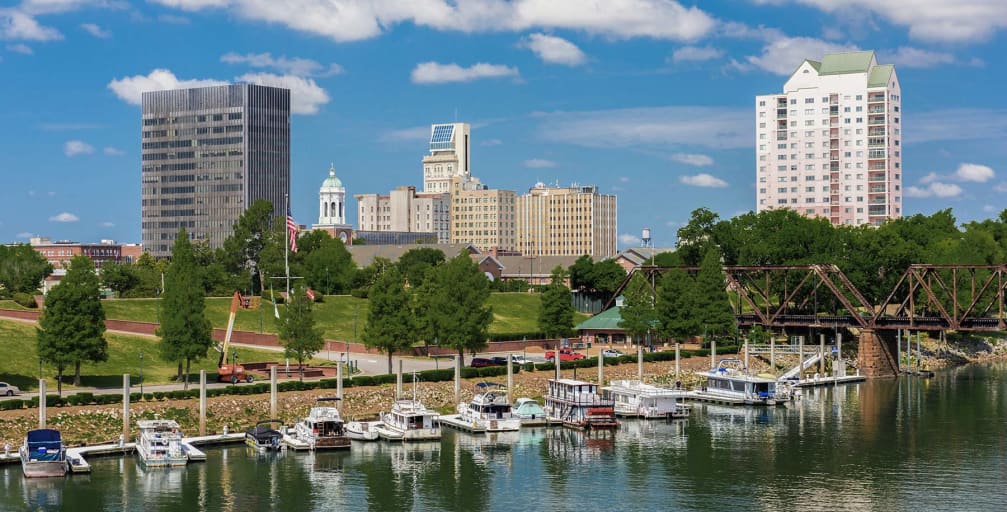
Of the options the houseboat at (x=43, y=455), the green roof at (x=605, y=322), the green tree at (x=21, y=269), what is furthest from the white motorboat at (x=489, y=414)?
the green tree at (x=21, y=269)

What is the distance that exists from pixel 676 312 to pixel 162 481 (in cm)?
7526

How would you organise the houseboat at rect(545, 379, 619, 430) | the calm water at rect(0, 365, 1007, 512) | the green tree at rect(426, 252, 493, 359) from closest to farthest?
the calm water at rect(0, 365, 1007, 512)
the houseboat at rect(545, 379, 619, 430)
the green tree at rect(426, 252, 493, 359)

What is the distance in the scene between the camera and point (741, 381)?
118625mm

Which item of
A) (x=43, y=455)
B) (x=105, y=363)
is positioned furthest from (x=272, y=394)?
(x=105, y=363)

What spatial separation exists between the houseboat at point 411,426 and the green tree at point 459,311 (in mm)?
21538

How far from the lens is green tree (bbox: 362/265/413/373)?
11475 cm

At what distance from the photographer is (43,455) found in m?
79.6

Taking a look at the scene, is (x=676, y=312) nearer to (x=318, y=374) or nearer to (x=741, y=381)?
(x=741, y=381)

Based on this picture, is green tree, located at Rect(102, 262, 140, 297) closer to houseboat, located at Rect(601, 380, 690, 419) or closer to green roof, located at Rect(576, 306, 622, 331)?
green roof, located at Rect(576, 306, 622, 331)

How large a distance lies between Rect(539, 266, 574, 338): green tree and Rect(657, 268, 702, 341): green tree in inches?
408

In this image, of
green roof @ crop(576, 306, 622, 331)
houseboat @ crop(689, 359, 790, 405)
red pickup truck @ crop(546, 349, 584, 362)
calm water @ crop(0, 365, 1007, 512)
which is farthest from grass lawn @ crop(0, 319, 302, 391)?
green roof @ crop(576, 306, 622, 331)

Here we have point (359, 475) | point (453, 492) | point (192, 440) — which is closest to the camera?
point (453, 492)

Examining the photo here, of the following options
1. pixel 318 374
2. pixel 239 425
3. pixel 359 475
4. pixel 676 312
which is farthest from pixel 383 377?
pixel 676 312

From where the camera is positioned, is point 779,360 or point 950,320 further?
point 779,360
